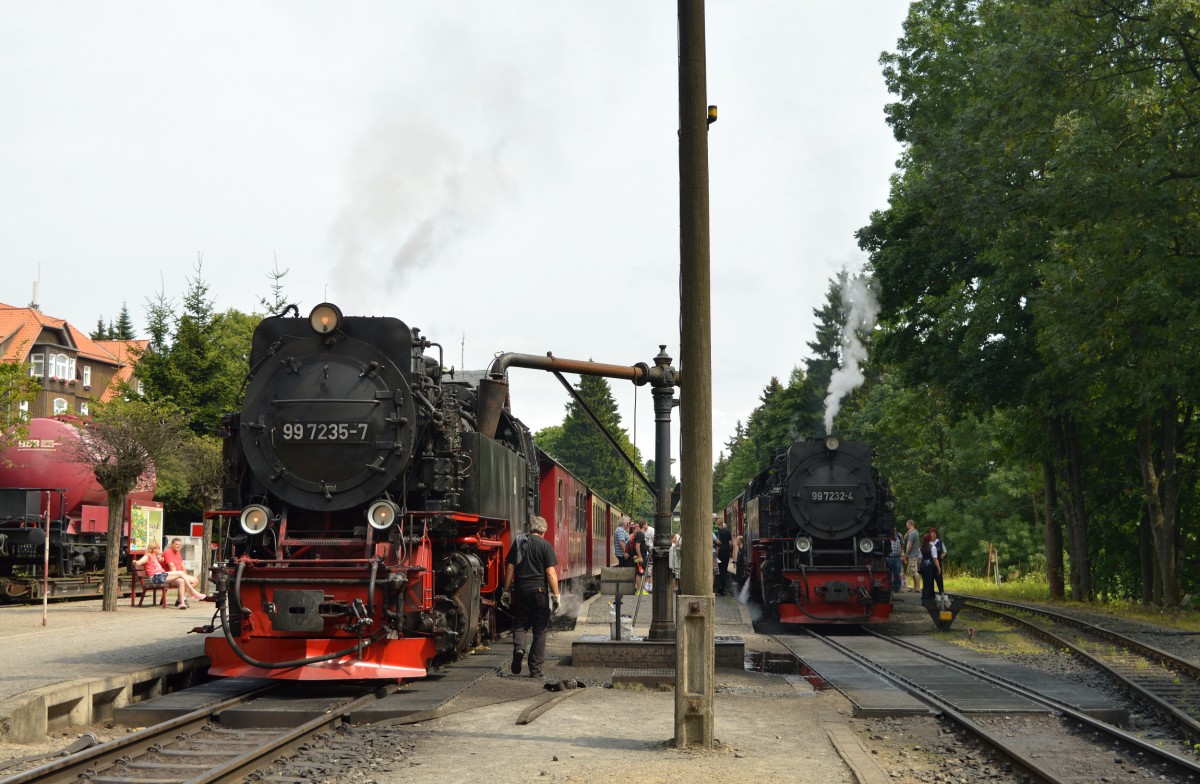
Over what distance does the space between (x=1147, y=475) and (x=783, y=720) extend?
46.8ft

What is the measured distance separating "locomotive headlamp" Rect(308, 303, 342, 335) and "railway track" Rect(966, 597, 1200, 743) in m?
8.00

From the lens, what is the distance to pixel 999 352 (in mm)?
22641

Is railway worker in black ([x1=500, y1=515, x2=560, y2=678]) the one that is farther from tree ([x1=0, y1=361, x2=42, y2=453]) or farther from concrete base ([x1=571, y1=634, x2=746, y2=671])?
tree ([x1=0, y1=361, x2=42, y2=453])

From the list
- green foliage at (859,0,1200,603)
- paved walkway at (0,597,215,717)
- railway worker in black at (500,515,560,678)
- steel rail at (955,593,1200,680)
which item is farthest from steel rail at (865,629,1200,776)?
paved walkway at (0,597,215,717)

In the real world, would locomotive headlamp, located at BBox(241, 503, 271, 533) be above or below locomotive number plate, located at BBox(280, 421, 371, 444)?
below

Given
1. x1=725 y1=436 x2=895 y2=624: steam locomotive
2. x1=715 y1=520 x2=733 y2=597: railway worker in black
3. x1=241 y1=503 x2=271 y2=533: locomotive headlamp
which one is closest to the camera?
x1=241 y1=503 x2=271 y2=533: locomotive headlamp

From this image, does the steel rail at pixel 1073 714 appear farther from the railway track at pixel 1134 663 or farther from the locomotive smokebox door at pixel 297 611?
the locomotive smokebox door at pixel 297 611

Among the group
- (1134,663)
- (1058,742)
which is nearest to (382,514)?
(1058,742)

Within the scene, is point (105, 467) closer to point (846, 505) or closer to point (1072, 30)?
point (846, 505)

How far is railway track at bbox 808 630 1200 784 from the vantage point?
24.2ft

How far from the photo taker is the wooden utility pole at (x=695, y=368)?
26.8 ft

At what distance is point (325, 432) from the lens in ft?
35.0

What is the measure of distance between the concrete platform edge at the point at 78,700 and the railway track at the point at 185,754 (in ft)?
3.12

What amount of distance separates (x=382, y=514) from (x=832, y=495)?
1052 cm
